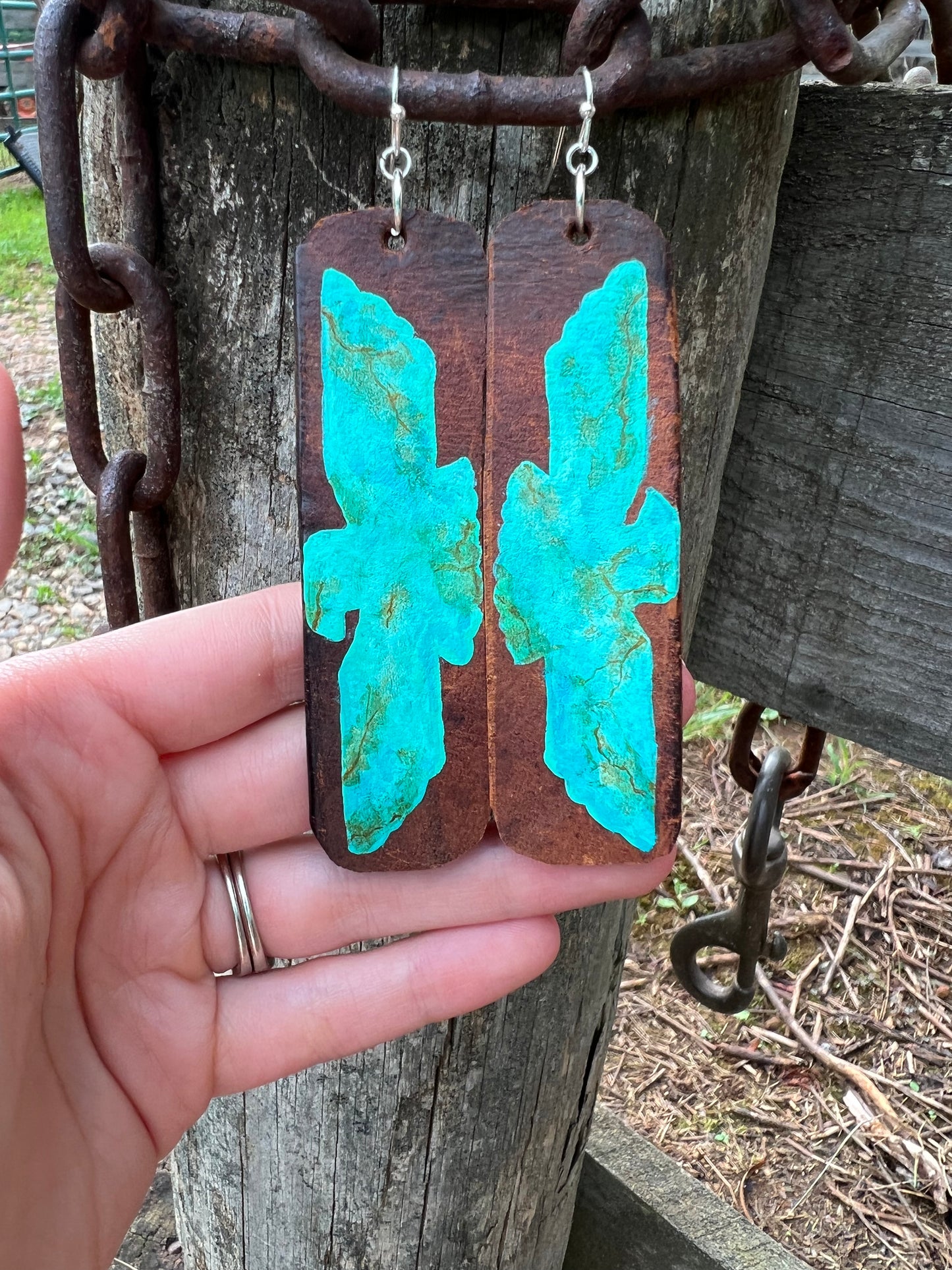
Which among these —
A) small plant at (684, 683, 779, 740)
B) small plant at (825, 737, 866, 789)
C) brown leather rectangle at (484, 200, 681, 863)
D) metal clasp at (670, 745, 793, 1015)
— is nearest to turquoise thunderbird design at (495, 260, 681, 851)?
brown leather rectangle at (484, 200, 681, 863)

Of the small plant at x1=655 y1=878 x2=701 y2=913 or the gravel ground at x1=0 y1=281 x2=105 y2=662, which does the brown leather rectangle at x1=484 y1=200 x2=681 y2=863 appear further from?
the gravel ground at x1=0 y1=281 x2=105 y2=662

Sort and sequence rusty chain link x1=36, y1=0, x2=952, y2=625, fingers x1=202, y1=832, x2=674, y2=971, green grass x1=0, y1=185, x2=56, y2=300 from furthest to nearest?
green grass x1=0, y1=185, x2=56, y2=300 < fingers x1=202, y1=832, x2=674, y2=971 < rusty chain link x1=36, y1=0, x2=952, y2=625

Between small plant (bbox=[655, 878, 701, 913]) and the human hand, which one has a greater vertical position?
the human hand

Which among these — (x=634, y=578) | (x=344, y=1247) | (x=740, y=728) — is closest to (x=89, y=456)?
(x=634, y=578)

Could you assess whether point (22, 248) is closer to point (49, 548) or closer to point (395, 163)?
point (49, 548)

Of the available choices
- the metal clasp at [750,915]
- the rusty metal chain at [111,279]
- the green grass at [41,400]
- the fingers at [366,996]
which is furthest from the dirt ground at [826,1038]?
the green grass at [41,400]

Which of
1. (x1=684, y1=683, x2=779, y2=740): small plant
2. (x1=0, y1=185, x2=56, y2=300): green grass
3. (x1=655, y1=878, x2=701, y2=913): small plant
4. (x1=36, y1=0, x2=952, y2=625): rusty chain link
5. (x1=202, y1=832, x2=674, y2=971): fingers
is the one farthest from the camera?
(x1=0, y1=185, x2=56, y2=300): green grass
